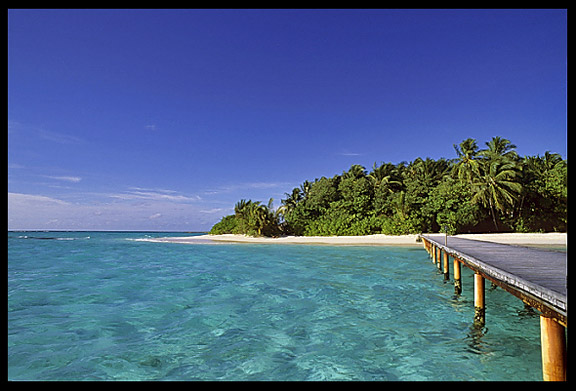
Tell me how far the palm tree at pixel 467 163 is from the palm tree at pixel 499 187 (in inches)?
49.5

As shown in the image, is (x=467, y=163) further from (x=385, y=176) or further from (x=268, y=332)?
(x=268, y=332)

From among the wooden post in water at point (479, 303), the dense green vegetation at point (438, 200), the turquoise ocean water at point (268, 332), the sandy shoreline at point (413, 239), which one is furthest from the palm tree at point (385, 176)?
the wooden post in water at point (479, 303)

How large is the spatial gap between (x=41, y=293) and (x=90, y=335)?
18.7 feet

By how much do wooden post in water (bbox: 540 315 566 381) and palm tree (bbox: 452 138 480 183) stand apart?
104 ft

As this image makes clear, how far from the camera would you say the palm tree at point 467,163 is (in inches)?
1283

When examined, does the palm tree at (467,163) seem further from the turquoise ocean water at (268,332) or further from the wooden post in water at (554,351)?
the wooden post in water at (554,351)

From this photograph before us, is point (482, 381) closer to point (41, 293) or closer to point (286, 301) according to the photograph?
point (286, 301)

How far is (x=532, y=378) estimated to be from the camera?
4.75 m

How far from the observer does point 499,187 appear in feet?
98.6

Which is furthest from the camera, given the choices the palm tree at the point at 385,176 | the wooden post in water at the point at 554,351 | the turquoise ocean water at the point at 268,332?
the palm tree at the point at 385,176

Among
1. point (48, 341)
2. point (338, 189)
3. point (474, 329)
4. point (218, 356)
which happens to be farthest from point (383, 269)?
point (338, 189)

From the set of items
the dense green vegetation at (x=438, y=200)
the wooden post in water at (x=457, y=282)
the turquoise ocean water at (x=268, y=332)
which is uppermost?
the dense green vegetation at (x=438, y=200)

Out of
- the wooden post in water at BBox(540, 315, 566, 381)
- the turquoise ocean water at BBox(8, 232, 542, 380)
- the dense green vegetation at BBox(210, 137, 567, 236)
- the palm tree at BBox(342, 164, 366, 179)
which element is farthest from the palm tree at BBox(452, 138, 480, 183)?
the wooden post in water at BBox(540, 315, 566, 381)

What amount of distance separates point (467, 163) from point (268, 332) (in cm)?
3280
